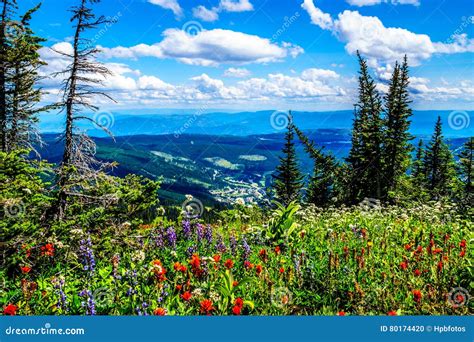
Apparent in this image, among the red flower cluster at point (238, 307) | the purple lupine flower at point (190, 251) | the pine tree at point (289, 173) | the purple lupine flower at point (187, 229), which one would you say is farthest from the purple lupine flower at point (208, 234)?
the pine tree at point (289, 173)

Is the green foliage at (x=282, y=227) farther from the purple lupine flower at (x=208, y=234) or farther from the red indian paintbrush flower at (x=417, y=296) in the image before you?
the red indian paintbrush flower at (x=417, y=296)

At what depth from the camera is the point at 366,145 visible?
106 feet

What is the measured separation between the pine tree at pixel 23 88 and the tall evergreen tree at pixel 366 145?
23744 millimetres

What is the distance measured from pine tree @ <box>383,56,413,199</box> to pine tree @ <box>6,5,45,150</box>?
26.1 meters

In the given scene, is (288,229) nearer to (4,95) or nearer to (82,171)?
(82,171)

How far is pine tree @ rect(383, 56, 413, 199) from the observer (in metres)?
→ 32.7

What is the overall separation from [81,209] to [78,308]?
520cm

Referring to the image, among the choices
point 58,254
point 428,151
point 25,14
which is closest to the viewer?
point 58,254

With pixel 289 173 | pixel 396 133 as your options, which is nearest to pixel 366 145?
pixel 396 133

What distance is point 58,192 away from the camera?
9.30 m

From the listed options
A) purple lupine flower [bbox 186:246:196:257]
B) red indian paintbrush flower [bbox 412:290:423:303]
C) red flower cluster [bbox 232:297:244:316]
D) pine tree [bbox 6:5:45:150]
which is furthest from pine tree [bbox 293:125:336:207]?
red flower cluster [bbox 232:297:244:316]

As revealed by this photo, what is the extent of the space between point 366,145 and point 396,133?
3.13 metres

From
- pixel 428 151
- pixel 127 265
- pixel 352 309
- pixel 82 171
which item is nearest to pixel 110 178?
pixel 82 171

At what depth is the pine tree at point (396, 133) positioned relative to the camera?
32.7 meters
